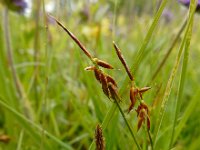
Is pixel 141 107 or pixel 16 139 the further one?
pixel 16 139

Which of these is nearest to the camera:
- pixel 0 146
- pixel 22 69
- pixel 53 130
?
pixel 0 146

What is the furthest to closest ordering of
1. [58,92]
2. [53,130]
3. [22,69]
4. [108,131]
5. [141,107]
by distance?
[22,69], [58,92], [53,130], [108,131], [141,107]

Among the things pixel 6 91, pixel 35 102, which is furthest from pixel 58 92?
pixel 6 91

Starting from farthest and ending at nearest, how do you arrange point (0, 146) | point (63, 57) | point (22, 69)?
point (63, 57) < point (22, 69) < point (0, 146)

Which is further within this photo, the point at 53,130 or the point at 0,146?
the point at 53,130

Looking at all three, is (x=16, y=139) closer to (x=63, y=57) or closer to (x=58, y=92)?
(x=58, y=92)

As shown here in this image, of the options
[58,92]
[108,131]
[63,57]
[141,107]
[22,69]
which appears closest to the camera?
[141,107]

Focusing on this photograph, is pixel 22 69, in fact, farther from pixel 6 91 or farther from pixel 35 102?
pixel 6 91

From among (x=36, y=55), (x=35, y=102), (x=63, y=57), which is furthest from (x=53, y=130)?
(x=63, y=57)

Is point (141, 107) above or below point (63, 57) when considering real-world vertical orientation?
above
